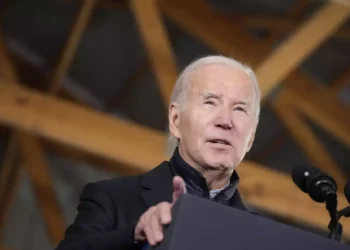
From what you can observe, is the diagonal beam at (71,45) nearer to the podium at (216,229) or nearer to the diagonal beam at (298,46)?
the diagonal beam at (298,46)

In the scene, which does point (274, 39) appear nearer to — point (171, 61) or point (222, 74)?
point (171, 61)

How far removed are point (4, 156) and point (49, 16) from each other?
157 centimetres

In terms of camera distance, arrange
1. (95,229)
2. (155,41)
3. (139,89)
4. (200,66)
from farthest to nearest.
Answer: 1. (139,89)
2. (155,41)
3. (200,66)
4. (95,229)

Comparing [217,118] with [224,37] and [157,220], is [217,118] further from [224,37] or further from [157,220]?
[224,37]

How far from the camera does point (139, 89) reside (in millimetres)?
5711

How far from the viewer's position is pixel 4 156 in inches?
240

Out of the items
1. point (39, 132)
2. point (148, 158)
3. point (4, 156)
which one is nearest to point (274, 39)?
point (148, 158)

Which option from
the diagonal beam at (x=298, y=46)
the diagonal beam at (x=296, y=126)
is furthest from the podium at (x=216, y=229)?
the diagonal beam at (x=296, y=126)

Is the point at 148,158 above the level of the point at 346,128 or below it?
below

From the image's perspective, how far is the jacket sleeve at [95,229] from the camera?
1011mm

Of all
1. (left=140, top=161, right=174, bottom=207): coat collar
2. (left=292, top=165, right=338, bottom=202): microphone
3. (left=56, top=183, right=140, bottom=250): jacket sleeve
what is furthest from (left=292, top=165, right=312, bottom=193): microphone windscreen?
(left=56, top=183, right=140, bottom=250): jacket sleeve

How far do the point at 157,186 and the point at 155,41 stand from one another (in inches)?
92.3

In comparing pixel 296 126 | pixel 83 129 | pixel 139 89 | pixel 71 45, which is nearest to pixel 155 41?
pixel 83 129

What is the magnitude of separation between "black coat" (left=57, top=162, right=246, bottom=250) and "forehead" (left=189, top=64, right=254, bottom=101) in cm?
17
